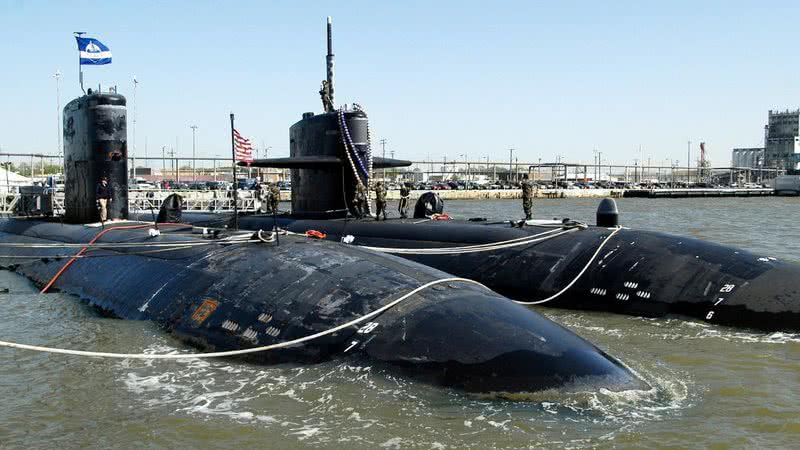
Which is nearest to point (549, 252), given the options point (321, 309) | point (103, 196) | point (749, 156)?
point (321, 309)

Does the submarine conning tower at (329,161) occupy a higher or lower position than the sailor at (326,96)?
lower

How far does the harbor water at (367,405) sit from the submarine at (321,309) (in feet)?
0.65

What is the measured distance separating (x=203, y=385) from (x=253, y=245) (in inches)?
138

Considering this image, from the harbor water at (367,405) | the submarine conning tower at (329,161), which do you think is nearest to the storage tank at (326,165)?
the submarine conning tower at (329,161)

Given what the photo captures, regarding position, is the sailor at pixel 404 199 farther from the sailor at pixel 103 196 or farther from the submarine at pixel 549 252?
the sailor at pixel 103 196

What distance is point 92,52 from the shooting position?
64.8 feet

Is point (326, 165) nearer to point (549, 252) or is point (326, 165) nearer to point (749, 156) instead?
point (549, 252)

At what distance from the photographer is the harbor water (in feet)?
22.6

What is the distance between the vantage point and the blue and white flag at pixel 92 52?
1958 centimetres

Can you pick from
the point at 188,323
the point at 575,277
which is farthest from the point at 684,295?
the point at 188,323

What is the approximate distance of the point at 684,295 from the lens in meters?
12.1

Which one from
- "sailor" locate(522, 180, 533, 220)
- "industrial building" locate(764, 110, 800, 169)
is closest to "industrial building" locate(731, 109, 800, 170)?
"industrial building" locate(764, 110, 800, 169)

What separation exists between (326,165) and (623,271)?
7464mm

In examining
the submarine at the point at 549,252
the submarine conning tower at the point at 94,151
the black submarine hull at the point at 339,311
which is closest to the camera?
the black submarine hull at the point at 339,311
